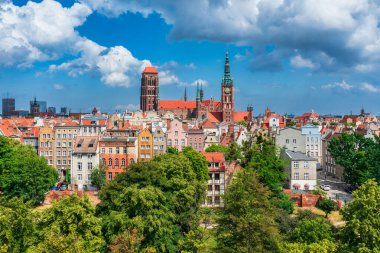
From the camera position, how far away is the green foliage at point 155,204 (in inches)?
1572

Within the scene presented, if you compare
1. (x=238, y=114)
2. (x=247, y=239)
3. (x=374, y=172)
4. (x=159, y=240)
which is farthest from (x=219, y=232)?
(x=238, y=114)

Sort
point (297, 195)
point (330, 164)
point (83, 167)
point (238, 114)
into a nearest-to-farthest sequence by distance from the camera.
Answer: point (297, 195), point (83, 167), point (330, 164), point (238, 114)

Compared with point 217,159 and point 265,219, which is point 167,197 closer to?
point 265,219

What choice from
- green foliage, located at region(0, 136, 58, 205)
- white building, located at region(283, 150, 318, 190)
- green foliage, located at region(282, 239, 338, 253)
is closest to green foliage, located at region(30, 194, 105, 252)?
green foliage, located at region(282, 239, 338, 253)

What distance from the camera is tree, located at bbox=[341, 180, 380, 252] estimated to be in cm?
3241

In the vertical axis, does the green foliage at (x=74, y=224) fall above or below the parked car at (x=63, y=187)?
above

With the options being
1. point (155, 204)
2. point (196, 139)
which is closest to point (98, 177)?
point (196, 139)

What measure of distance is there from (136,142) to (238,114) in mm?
118537

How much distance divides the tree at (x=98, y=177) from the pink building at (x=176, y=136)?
789 inches

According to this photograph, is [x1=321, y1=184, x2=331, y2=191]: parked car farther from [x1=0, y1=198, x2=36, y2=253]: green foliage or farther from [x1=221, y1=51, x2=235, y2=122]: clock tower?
[x1=221, y1=51, x2=235, y2=122]: clock tower

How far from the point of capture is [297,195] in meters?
67.9

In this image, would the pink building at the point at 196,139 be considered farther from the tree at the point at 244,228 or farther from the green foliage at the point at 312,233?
the tree at the point at 244,228

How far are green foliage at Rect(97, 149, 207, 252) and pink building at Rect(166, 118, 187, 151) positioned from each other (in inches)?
1355

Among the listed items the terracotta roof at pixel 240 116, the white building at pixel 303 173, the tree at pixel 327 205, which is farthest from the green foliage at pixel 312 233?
the terracotta roof at pixel 240 116
